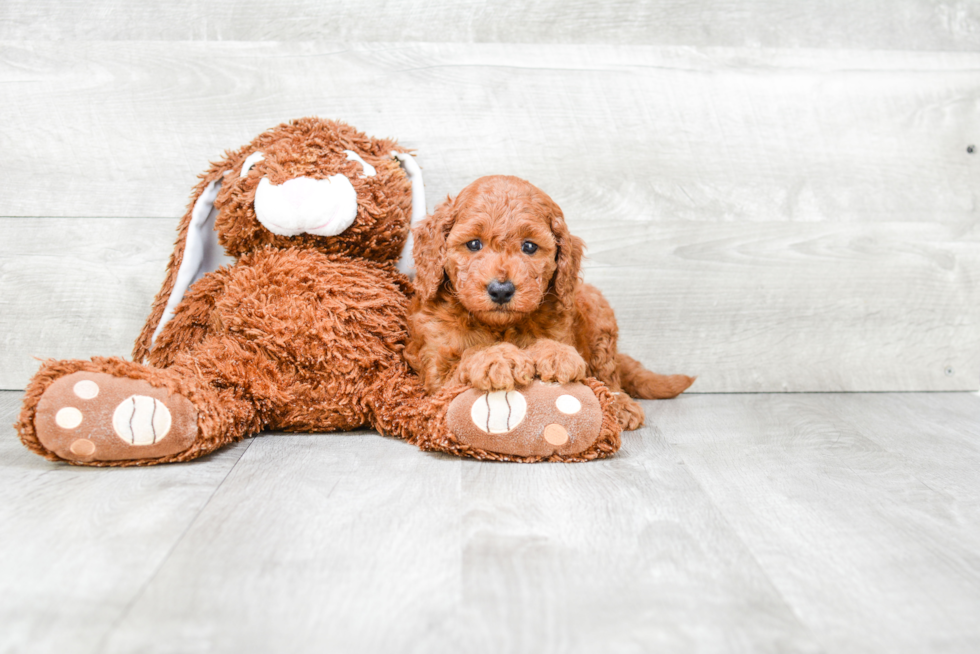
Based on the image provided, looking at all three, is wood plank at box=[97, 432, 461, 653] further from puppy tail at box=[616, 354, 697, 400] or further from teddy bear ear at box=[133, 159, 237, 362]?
puppy tail at box=[616, 354, 697, 400]

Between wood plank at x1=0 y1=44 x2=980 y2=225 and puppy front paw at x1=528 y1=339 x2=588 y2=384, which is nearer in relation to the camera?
puppy front paw at x1=528 y1=339 x2=588 y2=384

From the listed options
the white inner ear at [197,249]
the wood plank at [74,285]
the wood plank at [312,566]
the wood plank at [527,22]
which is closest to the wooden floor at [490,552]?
the wood plank at [312,566]

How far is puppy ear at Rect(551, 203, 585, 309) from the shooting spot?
5.51 ft

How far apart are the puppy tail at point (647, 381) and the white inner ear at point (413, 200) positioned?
0.66 m

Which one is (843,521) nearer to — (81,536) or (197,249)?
(81,536)

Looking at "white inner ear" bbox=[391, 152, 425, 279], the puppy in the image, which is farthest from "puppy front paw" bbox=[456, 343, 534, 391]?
"white inner ear" bbox=[391, 152, 425, 279]

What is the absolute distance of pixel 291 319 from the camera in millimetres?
1729

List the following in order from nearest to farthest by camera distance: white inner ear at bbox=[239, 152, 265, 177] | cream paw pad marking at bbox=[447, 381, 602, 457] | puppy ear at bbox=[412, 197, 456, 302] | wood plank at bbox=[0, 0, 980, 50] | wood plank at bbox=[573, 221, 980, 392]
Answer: cream paw pad marking at bbox=[447, 381, 602, 457], puppy ear at bbox=[412, 197, 456, 302], white inner ear at bbox=[239, 152, 265, 177], wood plank at bbox=[0, 0, 980, 50], wood plank at bbox=[573, 221, 980, 392]

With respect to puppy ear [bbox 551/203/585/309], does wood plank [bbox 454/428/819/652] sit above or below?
below

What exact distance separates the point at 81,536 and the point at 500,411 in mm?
741

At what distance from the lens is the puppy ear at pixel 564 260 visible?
1681 millimetres

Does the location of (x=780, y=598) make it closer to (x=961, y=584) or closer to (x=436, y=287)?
(x=961, y=584)

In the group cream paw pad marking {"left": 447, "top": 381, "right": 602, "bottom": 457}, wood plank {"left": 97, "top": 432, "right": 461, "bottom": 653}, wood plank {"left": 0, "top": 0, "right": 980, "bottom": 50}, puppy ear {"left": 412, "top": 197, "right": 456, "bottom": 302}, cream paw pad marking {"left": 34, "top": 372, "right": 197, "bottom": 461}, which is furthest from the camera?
wood plank {"left": 0, "top": 0, "right": 980, "bottom": 50}

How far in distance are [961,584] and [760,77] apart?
62.1 inches
